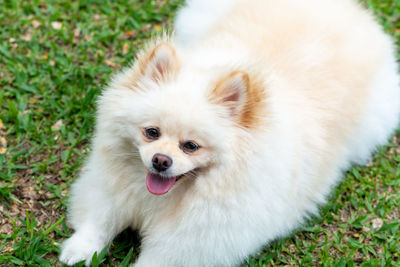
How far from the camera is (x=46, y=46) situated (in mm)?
4676

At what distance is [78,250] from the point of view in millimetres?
3109

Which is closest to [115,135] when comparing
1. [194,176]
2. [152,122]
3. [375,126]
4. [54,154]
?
[152,122]

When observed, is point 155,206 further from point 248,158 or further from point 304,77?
point 304,77

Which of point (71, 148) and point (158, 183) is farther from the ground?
point (158, 183)

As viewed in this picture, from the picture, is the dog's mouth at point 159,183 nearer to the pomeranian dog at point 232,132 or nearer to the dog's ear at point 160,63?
the pomeranian dog at point 232,132

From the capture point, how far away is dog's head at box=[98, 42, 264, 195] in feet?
8.21

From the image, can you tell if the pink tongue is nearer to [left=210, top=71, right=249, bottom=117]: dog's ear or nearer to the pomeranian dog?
the pomeranian dog

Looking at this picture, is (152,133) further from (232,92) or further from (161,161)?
(232,92)

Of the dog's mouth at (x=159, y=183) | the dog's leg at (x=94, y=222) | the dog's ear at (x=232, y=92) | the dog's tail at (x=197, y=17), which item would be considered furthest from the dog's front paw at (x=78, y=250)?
the dog's tail at (x=197, y=17)

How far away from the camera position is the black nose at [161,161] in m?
2.51

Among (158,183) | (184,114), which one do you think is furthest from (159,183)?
(184,114)

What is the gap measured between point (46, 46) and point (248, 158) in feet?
9.63

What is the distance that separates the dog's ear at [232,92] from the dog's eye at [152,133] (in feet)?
1.14

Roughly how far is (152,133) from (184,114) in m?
0.23
